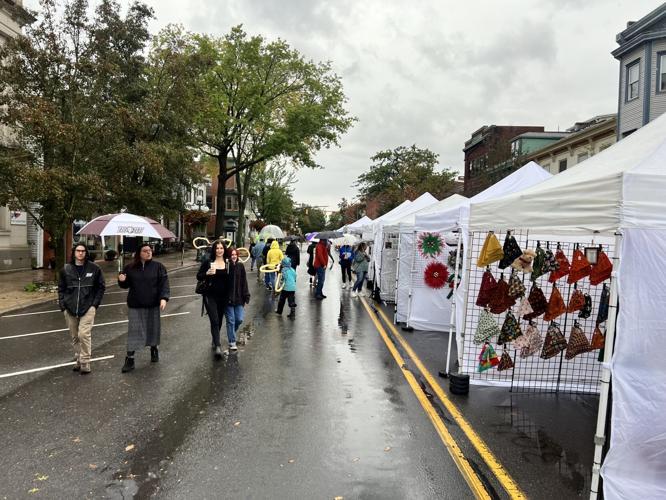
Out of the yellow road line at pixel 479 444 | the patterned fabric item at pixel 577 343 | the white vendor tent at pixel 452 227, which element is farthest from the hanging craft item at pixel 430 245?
the patterned fabric item at pixel 577 343

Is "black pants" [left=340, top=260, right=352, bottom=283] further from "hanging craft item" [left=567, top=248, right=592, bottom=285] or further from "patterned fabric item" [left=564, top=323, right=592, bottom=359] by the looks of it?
"hanging craft item" [left=567, top=248, right=592, bottom=285]

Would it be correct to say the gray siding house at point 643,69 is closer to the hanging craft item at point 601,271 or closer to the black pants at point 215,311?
the hanging craft item at point 601,271

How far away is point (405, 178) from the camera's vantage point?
4788cm

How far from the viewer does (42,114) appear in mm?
13477

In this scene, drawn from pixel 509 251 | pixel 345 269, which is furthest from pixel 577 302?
pixel 345 269

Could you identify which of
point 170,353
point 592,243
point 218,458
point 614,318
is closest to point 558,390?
point 592,243

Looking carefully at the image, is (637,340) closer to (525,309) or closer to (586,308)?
(525,309)

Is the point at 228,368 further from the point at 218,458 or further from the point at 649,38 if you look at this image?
the point at 649,38

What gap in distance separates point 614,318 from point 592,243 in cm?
385

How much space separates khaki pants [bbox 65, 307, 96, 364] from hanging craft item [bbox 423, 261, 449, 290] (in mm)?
6113

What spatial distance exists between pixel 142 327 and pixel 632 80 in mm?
24371

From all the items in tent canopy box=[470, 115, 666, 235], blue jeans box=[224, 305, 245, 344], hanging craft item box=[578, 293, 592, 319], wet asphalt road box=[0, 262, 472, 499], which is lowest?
wet asphalt road box=[0, 262, 472, 499]

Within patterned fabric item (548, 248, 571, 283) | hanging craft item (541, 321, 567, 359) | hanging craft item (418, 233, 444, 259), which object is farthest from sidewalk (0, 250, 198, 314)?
patterned fabric item (548, 248, 571, 283)

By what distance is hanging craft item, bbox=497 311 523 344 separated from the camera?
5809 mm
